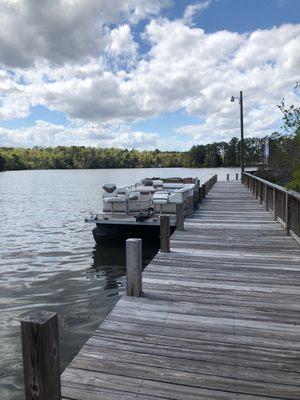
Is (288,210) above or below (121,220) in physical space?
above

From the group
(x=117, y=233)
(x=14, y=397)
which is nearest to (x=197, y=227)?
(x=117, y=233)

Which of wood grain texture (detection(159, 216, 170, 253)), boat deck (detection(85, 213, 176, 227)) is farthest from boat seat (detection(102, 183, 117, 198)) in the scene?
wood grain texture (detection(159, 216, 170, 253))

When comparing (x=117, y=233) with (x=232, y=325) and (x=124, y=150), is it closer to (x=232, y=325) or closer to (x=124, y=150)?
(x=232, y=325)

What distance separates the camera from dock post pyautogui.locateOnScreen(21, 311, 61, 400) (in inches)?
95.5

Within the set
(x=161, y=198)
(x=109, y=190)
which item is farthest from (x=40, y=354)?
(x=109, y=190)

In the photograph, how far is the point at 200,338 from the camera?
13.2 ft

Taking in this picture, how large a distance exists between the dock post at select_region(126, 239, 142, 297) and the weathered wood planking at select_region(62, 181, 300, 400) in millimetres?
135

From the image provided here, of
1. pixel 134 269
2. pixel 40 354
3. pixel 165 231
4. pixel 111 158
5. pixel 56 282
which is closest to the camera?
pixel 40 354

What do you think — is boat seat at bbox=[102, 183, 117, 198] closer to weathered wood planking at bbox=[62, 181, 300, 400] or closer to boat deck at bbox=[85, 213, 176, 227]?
boat deck at bbox=[85, 213, 176, 227]

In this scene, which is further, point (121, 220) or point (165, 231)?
point (121, 220)

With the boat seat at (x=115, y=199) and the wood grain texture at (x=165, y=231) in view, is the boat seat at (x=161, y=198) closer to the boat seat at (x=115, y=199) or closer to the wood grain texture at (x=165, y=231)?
the boat seat at (x=115, y=199)

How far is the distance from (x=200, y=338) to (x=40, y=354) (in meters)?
2.04

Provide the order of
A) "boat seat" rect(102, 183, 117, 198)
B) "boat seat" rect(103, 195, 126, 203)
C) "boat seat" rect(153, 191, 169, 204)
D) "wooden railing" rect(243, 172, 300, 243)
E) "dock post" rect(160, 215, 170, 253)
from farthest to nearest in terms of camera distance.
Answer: "boat seat" rect(102, 183, 117, 198) → "boat seat" rect(103, 195, 126, 203) → "boat seat" rect(153, 191, 169, 204) → "wooden railing" rect(243, 172, 300, 243) → "dock post" rect(160, 215, 170, 253)

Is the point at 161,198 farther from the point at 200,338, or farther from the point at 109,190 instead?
the point at 200,338
